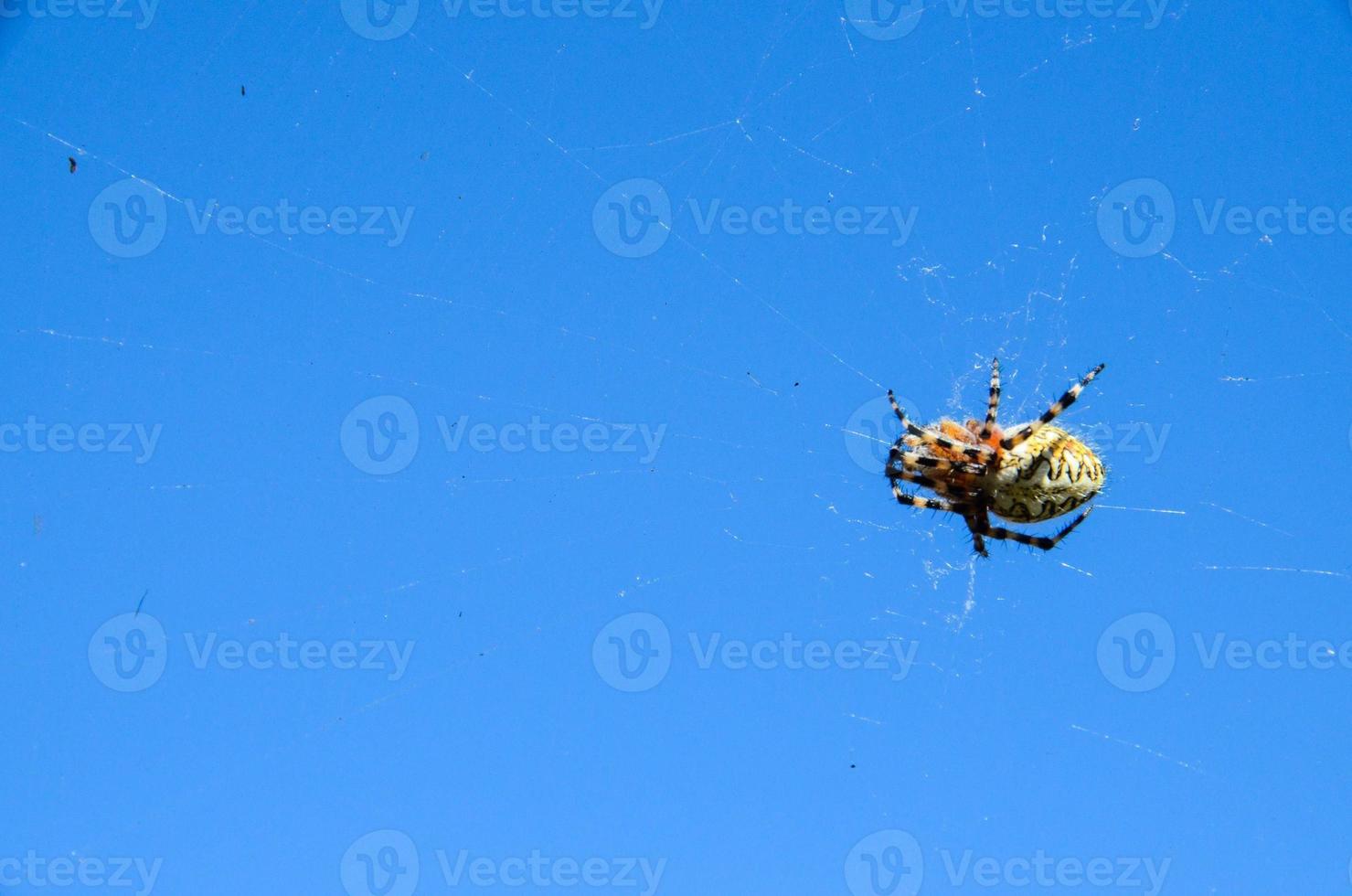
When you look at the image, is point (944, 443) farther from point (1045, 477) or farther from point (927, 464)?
point (1045, 477)

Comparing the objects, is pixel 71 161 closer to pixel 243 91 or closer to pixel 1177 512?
pixel 243 91

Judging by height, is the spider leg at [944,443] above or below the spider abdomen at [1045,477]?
above

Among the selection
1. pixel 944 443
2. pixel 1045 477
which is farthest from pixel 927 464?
pixel 1045 477

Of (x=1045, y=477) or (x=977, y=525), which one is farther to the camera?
(x=977, y=525)

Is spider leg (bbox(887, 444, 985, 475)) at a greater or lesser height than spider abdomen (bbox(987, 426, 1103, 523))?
greater

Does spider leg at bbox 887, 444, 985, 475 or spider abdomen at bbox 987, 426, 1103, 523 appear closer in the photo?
spider abdomen at bbox 987, 426, 1103, 523
